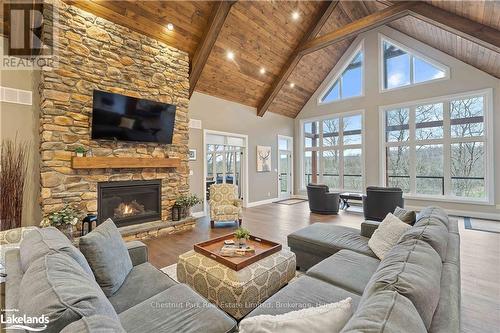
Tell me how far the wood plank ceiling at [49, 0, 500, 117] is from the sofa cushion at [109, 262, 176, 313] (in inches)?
174

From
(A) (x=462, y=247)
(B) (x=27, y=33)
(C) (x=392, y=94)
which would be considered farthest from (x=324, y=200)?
(B) (x=27, y=33)

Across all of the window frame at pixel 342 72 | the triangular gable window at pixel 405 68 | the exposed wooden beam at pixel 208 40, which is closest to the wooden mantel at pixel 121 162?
the exposed wooden beam at pixel 208 40

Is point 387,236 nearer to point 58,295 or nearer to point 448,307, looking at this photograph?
point 448,307

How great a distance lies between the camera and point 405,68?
7059 millimetres

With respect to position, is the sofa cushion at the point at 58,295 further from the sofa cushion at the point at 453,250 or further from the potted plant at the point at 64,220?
the potted plant at the point at 64,220

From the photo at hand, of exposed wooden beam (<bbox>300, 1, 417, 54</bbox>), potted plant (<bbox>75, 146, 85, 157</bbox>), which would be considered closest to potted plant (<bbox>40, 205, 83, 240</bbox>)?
potted plant (<bbox>75, 146, 85, 157</bbox>)

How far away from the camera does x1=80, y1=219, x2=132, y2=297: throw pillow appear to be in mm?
1675

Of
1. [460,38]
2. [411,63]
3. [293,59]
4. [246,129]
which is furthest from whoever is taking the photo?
[246,129]

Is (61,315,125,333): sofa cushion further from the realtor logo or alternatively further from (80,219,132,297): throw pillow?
the realtor logo

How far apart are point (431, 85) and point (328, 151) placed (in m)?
3.58

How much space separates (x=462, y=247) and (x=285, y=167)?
6.10 m

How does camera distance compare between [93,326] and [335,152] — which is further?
[335,152]

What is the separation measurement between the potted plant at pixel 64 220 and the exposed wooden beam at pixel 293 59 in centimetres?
586

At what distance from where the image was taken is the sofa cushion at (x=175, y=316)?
1.32 meters
